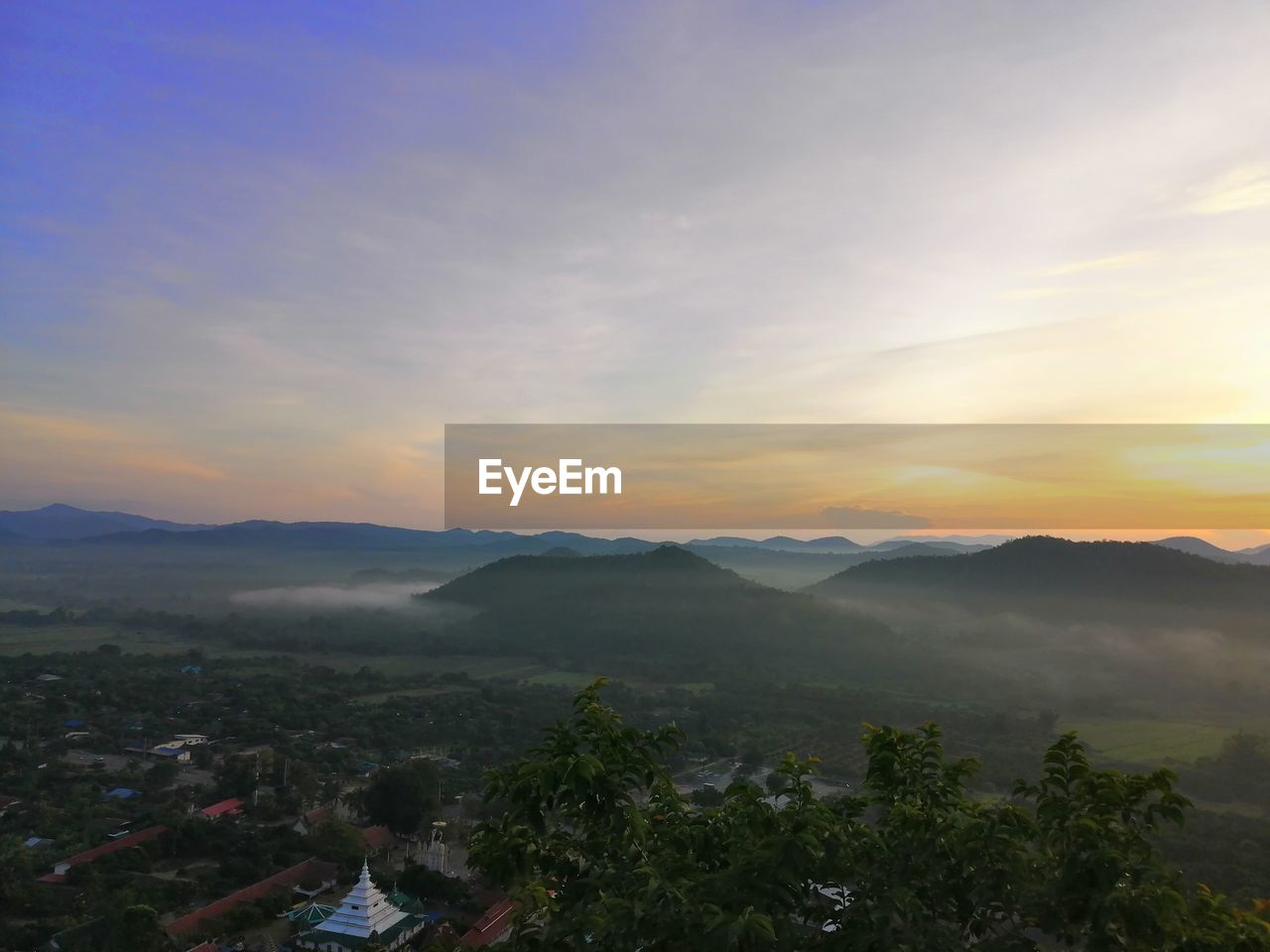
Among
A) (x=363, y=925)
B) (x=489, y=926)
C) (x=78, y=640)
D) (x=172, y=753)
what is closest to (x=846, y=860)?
(x=489, y=926)

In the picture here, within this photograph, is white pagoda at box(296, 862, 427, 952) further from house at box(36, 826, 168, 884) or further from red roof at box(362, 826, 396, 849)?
house at box(36, 826, 168, 884)

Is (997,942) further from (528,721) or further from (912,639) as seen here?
(912,639)

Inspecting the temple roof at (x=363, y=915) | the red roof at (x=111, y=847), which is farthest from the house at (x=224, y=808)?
the temple roof at (x=363, y=915)

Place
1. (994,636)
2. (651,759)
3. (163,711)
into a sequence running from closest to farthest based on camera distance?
(651,759) < (163,711) < (994,636)

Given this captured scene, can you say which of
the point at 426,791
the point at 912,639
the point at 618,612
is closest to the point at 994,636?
the point at 912,639

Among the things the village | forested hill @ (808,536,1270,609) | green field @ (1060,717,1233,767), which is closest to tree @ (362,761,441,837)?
the village

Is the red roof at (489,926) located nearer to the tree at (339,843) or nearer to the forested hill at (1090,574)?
the tree at (339,843)

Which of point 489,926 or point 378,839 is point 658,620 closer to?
point 378,839
